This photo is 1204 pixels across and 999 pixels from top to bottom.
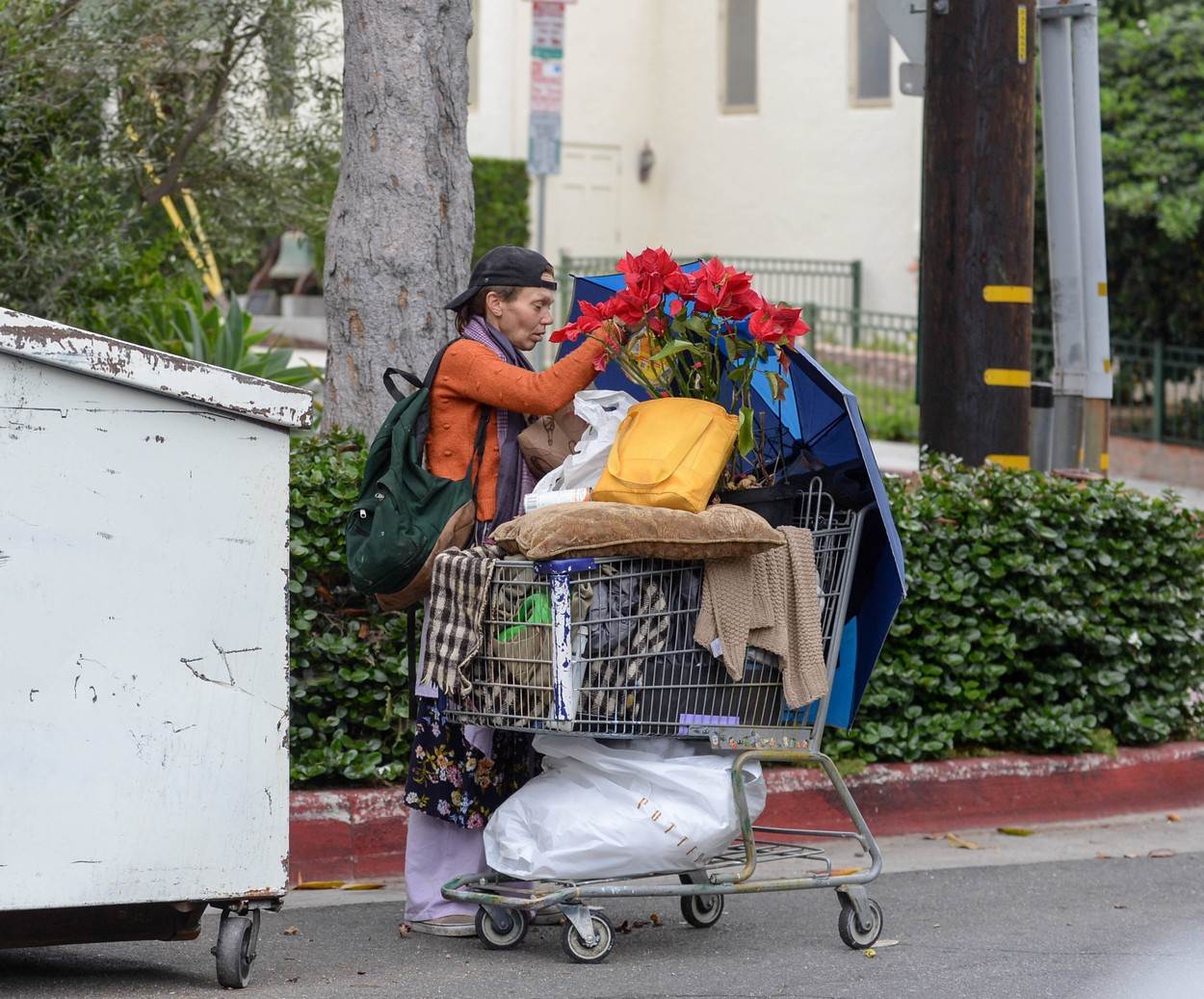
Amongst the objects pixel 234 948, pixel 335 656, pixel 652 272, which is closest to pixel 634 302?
pixel 652 272

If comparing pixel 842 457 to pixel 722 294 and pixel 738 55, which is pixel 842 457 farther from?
pixel 738 55

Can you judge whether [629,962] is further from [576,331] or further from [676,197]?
[676,197]

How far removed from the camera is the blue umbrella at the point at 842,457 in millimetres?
4832

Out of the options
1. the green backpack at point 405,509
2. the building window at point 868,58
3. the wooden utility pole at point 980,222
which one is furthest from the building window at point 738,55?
the green backpack at point 405,509

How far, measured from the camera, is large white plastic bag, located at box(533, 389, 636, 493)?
492 cm

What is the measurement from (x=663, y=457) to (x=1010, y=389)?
125 inches

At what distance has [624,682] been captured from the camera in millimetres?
4633

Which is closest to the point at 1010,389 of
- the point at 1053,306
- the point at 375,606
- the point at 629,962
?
the point at 1053,306

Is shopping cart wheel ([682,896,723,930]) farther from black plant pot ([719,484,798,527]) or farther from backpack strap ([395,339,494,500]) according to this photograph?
backpack strap ([395,339,494,500])

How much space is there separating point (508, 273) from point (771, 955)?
204 cm

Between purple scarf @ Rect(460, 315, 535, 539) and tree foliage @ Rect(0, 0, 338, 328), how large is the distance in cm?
355

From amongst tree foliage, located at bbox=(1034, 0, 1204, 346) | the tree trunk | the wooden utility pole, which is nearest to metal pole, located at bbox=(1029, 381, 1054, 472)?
the wooden utility pole

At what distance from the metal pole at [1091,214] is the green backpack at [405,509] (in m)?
3.76

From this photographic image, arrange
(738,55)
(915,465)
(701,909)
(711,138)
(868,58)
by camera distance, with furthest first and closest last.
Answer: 1. (711,138)
2. (738,55)
3. (868,58)
4. (915,465)
5. (701,909)
